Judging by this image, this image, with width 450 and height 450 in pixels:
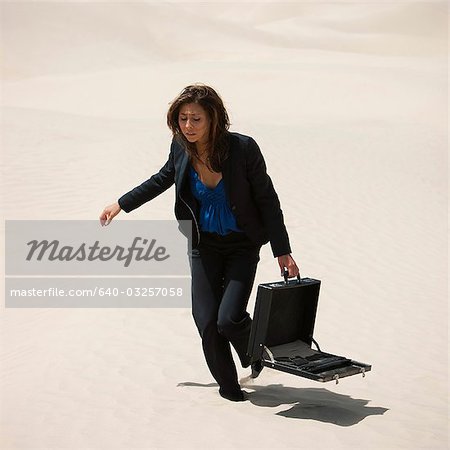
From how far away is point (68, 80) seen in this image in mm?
28406

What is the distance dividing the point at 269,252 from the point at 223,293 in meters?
4.88

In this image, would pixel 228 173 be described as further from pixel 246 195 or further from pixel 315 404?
pixel 315 404

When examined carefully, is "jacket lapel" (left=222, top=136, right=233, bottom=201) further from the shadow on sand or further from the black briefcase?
the shadow on sand

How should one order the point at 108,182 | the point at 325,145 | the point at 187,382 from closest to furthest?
the point at 187,382 → the point at 108,182 → the point at 325,145

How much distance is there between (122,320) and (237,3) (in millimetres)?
44987

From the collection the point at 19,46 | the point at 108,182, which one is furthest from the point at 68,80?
the point at 108,182

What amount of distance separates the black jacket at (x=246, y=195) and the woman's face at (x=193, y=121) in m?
0.16

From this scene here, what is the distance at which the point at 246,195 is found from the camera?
5492 mm

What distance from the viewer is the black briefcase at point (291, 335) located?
541cm

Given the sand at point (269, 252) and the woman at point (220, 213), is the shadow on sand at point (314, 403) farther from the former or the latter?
the woman at point (220, 213)

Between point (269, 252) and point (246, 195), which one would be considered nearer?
point (246, 195)

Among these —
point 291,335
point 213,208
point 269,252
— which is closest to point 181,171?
point 213,208

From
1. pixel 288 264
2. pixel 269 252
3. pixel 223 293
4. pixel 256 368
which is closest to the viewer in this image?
pixel 288 264

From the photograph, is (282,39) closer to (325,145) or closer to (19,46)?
(19,46)
